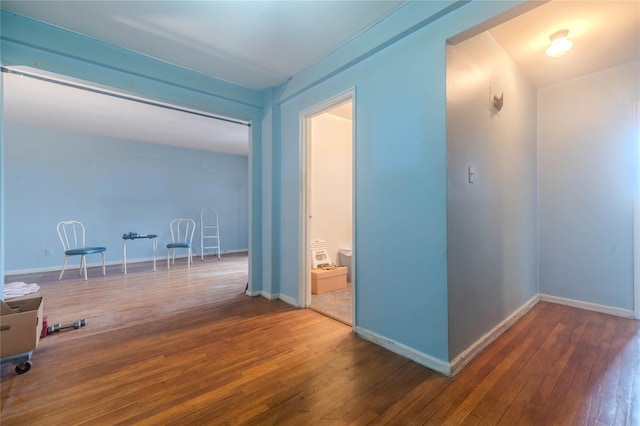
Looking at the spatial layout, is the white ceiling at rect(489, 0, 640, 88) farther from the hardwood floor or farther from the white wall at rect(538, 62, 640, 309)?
the hardwood floor

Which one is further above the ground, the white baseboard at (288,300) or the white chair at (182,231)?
the white chair at (182,231)

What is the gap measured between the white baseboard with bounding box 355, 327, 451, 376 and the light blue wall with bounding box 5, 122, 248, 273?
17.7ft

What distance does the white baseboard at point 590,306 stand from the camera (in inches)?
105

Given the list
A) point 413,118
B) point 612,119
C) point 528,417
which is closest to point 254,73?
point 413,118

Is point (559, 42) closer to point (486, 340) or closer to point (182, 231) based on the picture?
point (486, 340)

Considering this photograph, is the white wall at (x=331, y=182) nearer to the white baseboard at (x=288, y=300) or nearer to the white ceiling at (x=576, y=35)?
the white baseboard at (x=288, y=300)

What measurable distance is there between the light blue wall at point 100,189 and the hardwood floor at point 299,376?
3.04 m

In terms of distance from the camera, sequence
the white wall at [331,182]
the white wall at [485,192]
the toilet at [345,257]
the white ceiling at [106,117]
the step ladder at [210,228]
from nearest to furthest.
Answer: the white wall at [485,192] → the white ceiling at [106,117] → the white wall at [331,182] → the toilet at [345,257] → the step ladder at [210,228]

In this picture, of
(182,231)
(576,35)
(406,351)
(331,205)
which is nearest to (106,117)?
(182,231)

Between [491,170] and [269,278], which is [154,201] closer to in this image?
[269,278]

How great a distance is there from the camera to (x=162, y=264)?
5.50m

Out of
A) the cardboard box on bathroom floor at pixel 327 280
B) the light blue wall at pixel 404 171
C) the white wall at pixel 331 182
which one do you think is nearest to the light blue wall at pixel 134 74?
the cardboard box on bathroom floor at pixel 327 280

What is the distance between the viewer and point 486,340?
211 centimetres

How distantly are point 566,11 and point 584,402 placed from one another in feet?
8.15
